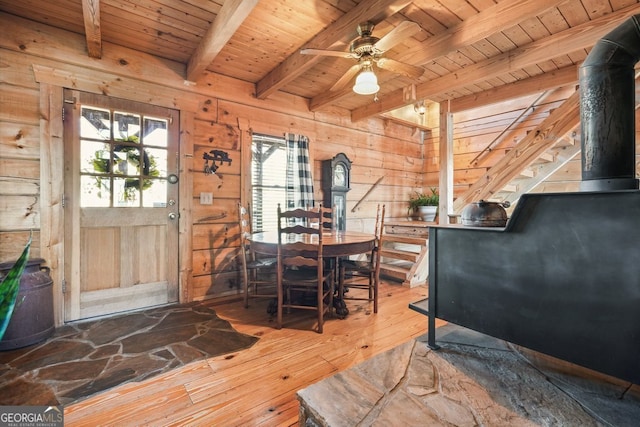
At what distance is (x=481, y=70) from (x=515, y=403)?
3.05 meters

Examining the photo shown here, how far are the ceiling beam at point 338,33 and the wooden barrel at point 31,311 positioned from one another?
2671mm

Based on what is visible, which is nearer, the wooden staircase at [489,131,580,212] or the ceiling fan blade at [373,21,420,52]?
the ceiling fan blade at [373,21,420,52]

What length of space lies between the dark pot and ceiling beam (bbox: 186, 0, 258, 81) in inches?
72.1

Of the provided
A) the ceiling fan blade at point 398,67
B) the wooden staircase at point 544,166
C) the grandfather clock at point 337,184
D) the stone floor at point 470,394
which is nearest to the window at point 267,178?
the grandfather clock at point 337,184

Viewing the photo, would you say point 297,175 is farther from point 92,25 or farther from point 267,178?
point 92,25

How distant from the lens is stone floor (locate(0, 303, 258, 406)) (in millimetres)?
1619

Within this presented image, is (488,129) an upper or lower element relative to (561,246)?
upper

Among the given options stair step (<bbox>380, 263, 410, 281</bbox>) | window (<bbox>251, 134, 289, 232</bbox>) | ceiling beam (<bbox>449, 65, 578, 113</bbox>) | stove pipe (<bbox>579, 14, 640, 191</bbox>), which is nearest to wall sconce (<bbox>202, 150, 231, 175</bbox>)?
window (<bbox>251, 134, 289, 232</bbox>)

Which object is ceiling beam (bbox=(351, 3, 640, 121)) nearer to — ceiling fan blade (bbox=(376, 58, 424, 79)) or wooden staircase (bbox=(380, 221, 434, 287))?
→ ceiling fan blade (bbox=(376, 58, 424, 79))

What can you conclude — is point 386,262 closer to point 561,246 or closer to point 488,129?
point 488,129

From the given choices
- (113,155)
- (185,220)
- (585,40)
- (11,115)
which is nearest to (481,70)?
(585,40)

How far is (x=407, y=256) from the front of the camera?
389 cm

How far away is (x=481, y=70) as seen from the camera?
3.02 meters

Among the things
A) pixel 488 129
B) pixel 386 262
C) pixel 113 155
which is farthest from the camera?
pixel 488 129
